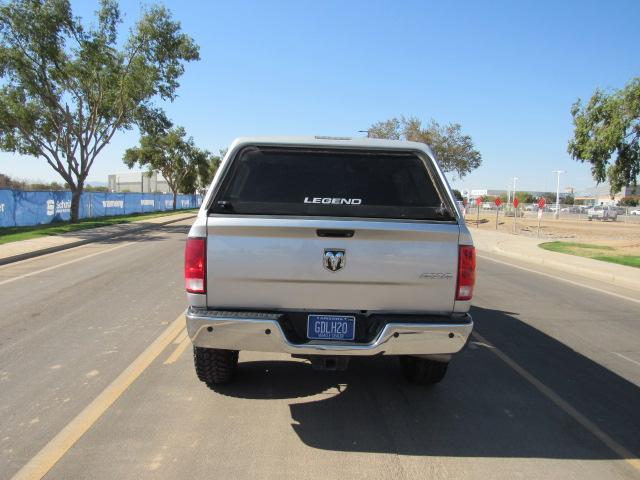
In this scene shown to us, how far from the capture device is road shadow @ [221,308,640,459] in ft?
12.4

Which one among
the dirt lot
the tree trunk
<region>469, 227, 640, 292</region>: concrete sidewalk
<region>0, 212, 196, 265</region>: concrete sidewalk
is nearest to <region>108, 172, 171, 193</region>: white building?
the tree trunk

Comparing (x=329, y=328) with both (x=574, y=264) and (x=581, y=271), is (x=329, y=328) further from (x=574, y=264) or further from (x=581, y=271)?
(x=574, y=264)

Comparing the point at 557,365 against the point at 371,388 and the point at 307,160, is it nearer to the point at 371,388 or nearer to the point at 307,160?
the point at 371,388

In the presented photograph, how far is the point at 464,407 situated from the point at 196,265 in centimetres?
246

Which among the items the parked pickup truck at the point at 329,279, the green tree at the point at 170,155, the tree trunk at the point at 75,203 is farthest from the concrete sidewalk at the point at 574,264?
the green tree at the point at 170,155

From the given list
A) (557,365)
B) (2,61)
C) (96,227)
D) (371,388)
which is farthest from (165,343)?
(2,61)

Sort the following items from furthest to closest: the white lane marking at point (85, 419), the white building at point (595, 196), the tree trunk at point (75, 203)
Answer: the white building at point (595, 196) → the tree trunk at point (75, 203) → the white lane marking at point (85, 419)

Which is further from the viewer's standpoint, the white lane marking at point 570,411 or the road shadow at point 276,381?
the road shadow at point 276,381

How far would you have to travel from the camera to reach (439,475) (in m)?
3.35

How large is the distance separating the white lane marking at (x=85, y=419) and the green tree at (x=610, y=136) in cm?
1590

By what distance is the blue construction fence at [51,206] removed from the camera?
24.4 meters

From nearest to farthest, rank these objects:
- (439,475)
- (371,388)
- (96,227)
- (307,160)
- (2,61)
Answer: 1. (439,475)
2. (307,160)
3. (371,388)
4. (2,61)
5. (96,227)

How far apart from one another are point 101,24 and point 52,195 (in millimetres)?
9103

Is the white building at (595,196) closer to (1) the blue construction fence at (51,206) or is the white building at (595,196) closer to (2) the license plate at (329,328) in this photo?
(1) the blue construction fence at (51,206)
